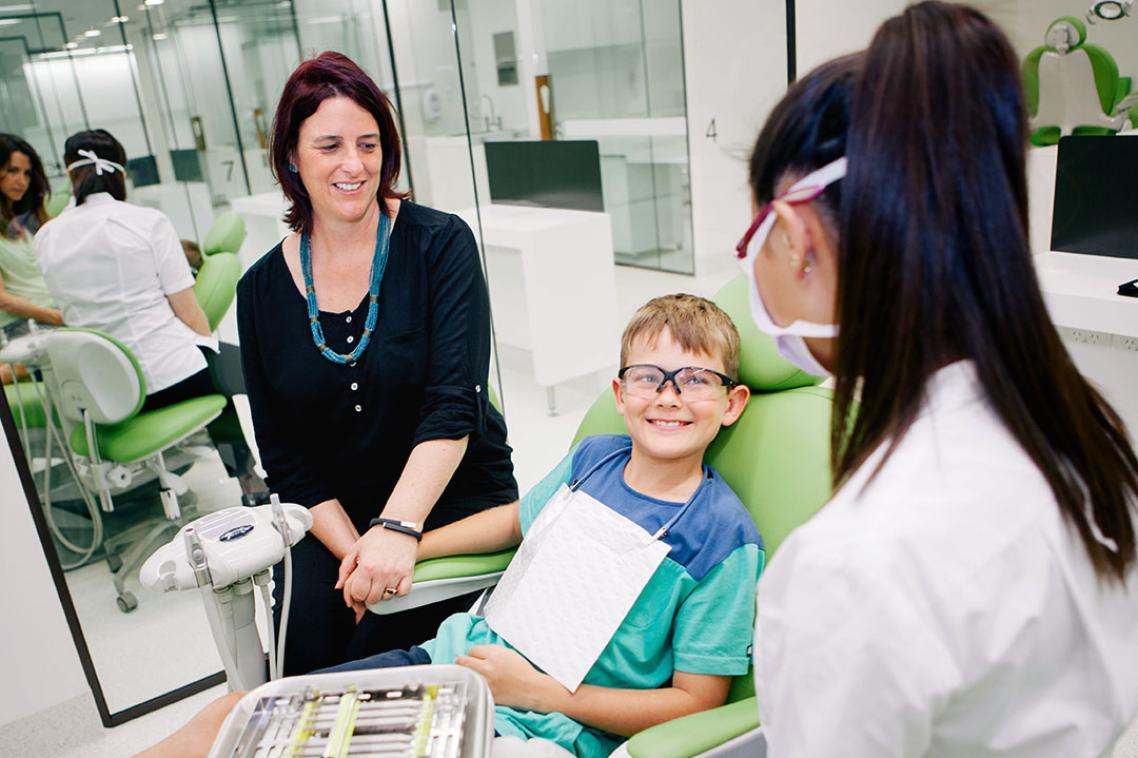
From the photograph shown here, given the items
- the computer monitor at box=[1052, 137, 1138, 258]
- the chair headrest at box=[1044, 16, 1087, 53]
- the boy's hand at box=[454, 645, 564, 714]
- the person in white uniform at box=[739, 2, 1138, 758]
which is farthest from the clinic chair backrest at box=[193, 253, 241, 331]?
the chair headrest at box=[1044, 16, 1087, 53]

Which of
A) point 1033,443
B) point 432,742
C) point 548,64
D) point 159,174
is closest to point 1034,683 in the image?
point 1033,443

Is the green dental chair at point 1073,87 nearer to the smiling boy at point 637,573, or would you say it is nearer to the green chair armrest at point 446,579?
the smiling boy at point 637,573

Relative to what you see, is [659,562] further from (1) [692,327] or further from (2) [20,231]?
(2) [20,231]

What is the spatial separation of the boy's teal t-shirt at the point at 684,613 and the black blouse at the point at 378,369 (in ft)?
1.33

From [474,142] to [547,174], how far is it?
291 millimetres

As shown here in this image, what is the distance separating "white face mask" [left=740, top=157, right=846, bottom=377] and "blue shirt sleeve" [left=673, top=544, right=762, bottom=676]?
478 millimetres

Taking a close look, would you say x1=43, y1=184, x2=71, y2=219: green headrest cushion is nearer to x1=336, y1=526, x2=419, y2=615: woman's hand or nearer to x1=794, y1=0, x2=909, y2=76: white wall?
x1=336, y1=526, x2=419, y2=615: woman's hand

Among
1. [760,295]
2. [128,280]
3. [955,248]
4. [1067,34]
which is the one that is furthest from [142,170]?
[1067,34]

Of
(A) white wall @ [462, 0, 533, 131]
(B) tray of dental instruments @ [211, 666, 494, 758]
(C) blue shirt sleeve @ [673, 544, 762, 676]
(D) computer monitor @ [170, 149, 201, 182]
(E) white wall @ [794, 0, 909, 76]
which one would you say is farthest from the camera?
(E) white wall @ [794, 0, 909, 76]

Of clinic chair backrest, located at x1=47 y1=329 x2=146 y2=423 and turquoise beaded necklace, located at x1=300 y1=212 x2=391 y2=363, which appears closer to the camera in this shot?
turquoise beaded necklace, located at x1=300 y1=212 x2=391 y2=363

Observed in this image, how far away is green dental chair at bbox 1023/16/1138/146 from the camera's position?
108 inches

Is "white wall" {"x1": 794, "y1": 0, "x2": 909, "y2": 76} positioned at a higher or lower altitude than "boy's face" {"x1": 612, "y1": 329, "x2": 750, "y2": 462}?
higher

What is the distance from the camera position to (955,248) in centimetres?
62

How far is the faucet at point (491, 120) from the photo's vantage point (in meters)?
2.44
